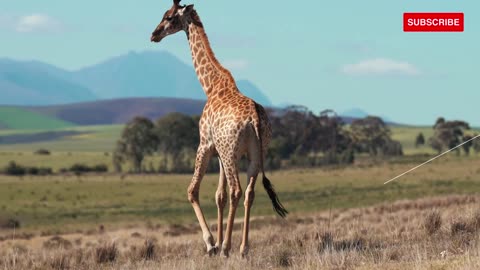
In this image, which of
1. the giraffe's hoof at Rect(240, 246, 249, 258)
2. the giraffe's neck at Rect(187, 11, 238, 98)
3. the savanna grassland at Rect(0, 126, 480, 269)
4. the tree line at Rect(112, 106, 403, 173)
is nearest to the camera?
the savanna grassland at Rect(0, 126, 480, 269)

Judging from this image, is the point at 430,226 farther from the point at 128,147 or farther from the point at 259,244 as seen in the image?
the point at 128,147

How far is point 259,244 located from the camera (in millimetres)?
16594

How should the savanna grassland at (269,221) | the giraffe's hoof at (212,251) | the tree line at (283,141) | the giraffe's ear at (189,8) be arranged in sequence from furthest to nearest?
the tree line at (283,141) → the giraffe's ear at (189,8) → the giraffe's hoof at (212,251) → the savanna grassland at (269,221)

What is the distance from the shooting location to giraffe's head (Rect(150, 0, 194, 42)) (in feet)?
48.7

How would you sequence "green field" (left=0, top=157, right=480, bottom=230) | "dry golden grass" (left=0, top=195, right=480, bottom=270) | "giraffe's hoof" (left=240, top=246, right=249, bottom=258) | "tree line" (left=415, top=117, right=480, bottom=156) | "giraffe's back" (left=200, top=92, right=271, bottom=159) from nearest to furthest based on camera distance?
"dry golden grass" (left=0, top=195, right=480, bottom=270)
"giraffe's hoof" (left=240, top=246, right=249, bottom=258)
"giraffe's back" (left=200, top=92, right=271, bottom=159)
"green field" (left=0, top=157, right=480, bottom=230)
"tree line" (left=415, top=117, right=480, bottom=156)

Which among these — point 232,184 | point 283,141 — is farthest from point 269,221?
point 283,141

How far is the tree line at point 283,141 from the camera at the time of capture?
376ft

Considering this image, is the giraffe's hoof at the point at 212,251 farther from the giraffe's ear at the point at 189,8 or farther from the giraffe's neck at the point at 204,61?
the giraffe's ear at the point at 189,8

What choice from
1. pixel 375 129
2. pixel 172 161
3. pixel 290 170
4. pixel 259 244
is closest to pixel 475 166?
pixel 290 170

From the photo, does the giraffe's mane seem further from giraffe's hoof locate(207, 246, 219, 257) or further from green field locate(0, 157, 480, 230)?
green field locate(0, 157, 480, 230)

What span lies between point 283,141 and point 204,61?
114917mm

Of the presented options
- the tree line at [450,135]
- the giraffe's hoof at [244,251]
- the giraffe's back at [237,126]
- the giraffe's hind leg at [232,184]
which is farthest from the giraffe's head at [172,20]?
the tree line at [450,135]

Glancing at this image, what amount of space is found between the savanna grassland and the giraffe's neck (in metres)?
2.63

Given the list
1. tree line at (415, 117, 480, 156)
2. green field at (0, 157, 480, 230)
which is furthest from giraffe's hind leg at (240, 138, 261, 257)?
tree line at (415, 117, 480, 156)
